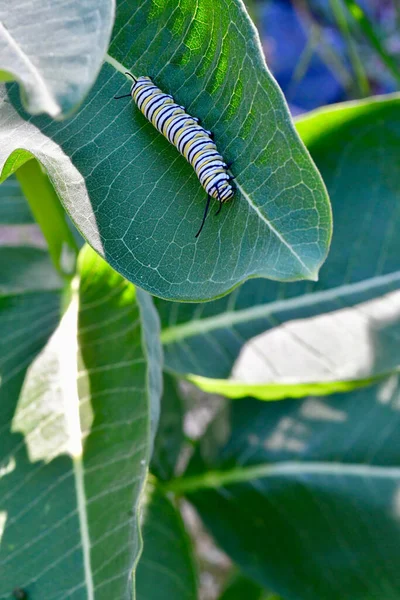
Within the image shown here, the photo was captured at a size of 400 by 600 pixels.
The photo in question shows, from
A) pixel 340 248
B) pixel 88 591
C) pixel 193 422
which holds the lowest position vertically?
pixel 193 422

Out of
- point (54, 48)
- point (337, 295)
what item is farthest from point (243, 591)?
point (54, 48)

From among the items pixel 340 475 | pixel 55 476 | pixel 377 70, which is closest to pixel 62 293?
pixel 55 476

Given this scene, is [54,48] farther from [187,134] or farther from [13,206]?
[13,206]

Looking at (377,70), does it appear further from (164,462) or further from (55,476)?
(55,476)

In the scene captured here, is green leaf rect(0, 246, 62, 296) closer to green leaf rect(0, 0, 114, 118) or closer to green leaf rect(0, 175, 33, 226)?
green leaf rect(0, 175, 33, 226)

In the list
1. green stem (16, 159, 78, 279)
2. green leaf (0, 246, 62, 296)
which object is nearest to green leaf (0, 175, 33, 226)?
green leaf (0, 246, 62, 296)

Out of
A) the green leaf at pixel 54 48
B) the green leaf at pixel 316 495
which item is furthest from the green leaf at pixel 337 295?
the green leaf at pixel 54 48
